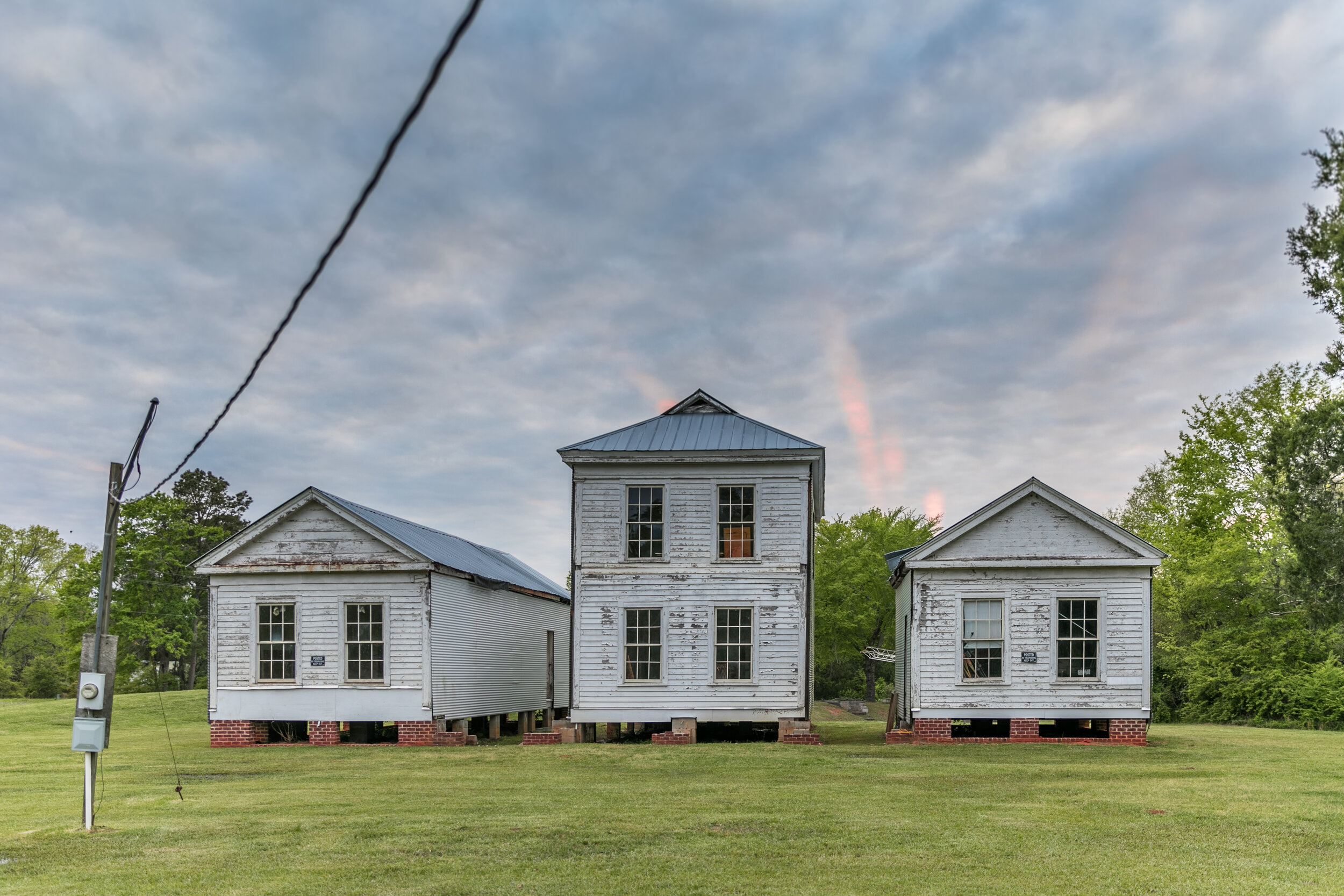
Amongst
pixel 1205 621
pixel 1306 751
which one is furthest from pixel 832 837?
pixel 1205 621

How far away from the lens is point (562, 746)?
21.7 meters

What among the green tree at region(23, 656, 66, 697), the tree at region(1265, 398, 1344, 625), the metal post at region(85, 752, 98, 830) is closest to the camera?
the metal post at region(85, 752, 98, 830)

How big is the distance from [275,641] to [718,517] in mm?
10486

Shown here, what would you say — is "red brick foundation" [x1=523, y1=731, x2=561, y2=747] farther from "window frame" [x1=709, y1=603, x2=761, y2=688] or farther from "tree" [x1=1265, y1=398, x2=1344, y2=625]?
"tree" [x1=1265, y1=398, x2=1344, y2=625]

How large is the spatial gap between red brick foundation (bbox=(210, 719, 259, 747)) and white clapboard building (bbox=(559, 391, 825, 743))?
24.3ft

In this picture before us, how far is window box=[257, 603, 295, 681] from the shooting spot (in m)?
22.9

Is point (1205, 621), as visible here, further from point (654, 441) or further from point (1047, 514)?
point (654, 441)

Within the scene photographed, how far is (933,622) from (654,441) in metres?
7.43

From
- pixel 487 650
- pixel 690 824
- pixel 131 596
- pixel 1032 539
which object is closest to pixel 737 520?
pixel 1032 539

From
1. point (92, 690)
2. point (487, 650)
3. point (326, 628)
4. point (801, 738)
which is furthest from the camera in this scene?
point (487, 650)

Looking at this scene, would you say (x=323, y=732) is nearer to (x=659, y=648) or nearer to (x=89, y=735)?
(x=659, y=648)

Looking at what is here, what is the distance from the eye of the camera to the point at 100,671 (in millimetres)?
11000

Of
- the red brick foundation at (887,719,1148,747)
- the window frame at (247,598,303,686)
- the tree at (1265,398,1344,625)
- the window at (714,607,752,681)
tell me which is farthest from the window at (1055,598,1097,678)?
the window frame at (247,598,303,686)

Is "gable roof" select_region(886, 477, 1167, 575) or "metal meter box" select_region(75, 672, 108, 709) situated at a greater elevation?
"gable roof" select_region(886, 477, 1167, 575)
